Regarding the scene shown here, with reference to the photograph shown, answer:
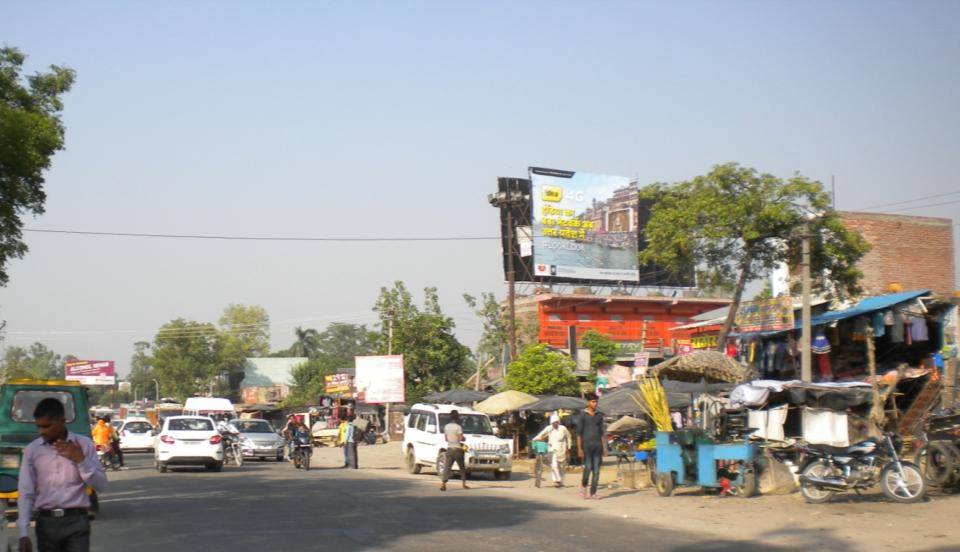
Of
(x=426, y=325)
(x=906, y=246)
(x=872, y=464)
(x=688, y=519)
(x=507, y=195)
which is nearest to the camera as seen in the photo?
(x=688, y=519)

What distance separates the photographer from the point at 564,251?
52.2m

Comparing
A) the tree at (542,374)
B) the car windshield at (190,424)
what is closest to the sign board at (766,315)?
the tree at (542,374)

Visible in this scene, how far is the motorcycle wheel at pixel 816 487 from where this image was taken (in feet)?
55.5

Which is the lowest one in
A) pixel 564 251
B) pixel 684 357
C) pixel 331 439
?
pixel 331 439

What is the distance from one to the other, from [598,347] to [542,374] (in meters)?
19.4

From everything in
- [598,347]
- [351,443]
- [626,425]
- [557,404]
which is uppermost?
[598,347]

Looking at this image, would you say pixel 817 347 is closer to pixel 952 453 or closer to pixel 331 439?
pixel 952 453

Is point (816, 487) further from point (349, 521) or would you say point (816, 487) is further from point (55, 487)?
point (55, 487)

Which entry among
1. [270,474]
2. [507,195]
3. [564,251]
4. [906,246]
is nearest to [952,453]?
[270,474]

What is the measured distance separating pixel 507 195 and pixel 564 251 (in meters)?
10.6

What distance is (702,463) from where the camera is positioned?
19.2 metres

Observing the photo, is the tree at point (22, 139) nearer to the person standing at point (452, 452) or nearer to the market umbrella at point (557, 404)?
the person standing at point (452, 452)

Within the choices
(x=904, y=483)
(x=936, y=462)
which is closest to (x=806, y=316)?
(x=936, y=462)

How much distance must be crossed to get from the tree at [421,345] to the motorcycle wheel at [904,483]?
130ft
